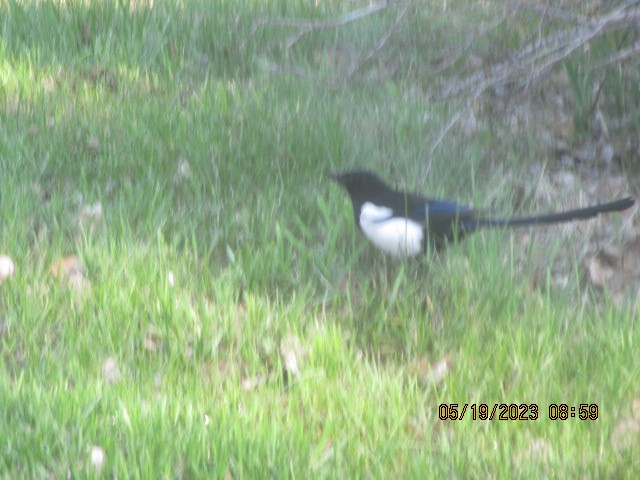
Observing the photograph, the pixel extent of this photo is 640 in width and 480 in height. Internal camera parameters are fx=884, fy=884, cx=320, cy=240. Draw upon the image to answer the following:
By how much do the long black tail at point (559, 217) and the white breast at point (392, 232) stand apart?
0.62 ft

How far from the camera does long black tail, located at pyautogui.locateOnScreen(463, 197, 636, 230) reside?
2969 mm

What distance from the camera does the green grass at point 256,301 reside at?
2.39m

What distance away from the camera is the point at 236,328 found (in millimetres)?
2918

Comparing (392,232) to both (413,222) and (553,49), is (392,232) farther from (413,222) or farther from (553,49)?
(553,49)

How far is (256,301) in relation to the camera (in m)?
3.06

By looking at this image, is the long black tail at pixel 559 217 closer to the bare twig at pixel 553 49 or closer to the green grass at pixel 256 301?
the green grass at pixel 256 301

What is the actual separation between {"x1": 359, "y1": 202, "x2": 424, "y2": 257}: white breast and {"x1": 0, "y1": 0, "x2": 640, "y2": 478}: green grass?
0.09 metres

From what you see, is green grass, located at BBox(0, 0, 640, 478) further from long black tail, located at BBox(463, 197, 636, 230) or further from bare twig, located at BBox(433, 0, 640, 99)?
bare twig, located at BBox(433, 0, 640, 99)

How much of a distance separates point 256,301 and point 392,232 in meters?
0.57
